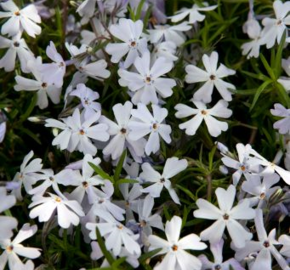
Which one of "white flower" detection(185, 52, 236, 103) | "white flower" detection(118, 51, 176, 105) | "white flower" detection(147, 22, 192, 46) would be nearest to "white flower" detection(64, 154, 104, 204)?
"white flower" detection(118, 51, 176, 105)

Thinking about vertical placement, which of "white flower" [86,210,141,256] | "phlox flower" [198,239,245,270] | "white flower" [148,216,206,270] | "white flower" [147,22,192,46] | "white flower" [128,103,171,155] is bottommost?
"phlox flower" [198,239,245,270]

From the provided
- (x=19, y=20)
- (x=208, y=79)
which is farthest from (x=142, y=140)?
(x=19, y=20)

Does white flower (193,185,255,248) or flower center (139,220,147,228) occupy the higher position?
white flower (193,185,255,248)

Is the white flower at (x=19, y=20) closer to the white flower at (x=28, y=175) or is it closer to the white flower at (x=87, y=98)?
the white flower at (x=87, y=98)

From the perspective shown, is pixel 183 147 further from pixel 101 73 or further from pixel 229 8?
pixel 229 8

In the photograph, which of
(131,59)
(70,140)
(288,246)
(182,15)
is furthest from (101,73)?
(288,246)

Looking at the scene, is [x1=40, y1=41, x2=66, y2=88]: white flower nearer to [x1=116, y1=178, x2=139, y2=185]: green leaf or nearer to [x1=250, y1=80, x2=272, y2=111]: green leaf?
[x1=116, y1=178, x2=139, y2=185]: green leaf

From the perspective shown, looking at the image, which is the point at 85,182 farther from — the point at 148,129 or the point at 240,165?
the point at 240,165
